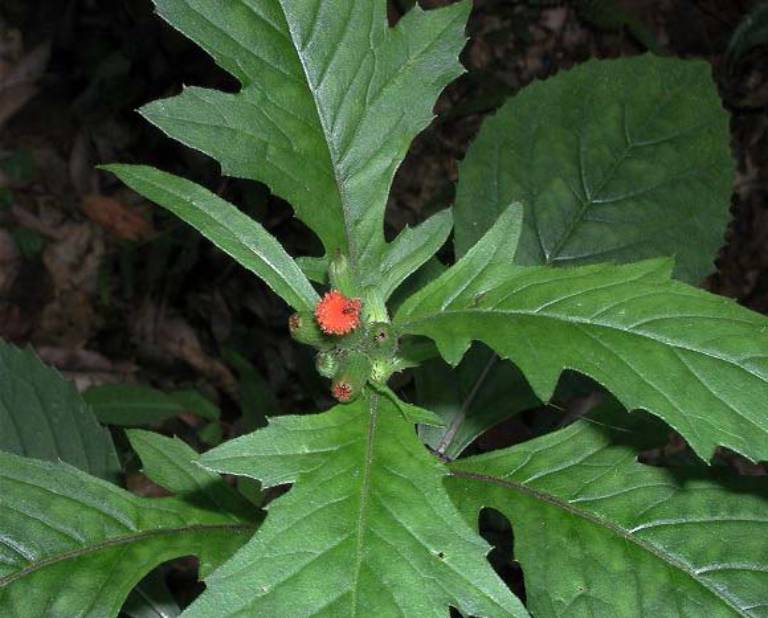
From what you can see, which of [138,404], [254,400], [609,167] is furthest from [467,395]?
[138,404]

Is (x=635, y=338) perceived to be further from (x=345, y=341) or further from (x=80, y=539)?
(x=80, y=539)

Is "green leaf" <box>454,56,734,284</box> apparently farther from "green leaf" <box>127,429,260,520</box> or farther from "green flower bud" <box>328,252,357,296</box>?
"green leaf" <box>127,429,260,520</box>

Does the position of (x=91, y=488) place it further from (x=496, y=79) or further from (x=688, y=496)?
(x=496, y=79)

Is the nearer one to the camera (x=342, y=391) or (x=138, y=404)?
(x=342, y=391)

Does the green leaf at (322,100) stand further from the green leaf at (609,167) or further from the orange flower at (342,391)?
the green leaf at (609,167)

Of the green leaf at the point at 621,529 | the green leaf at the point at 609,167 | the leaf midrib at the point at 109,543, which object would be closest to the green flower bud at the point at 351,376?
the green leaf at the point at 621,529
